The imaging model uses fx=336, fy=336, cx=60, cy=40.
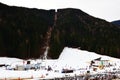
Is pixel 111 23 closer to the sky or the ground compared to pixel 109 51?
closer to the sky

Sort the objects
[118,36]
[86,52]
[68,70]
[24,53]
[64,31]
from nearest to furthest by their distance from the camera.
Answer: [68,70] < [24,53] < [86,52] < [64,31] < [118,36]

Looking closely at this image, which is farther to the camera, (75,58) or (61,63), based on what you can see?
(75,58)

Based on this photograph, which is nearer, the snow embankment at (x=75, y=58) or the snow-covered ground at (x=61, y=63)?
the snow-covered ground at (x=61, y=63)

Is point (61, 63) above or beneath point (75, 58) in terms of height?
beneath

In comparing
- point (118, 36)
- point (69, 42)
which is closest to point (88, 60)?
point (69, 42)

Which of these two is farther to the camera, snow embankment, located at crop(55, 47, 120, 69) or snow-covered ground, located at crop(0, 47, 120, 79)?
Result: snow embankment, located at crop(55, 47, 120, 69)

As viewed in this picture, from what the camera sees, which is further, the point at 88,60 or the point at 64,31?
the point at 64,31

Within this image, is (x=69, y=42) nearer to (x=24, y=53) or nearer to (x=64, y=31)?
(x=64, y=31)

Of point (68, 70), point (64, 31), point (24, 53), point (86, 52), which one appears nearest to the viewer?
point (68, 70)
